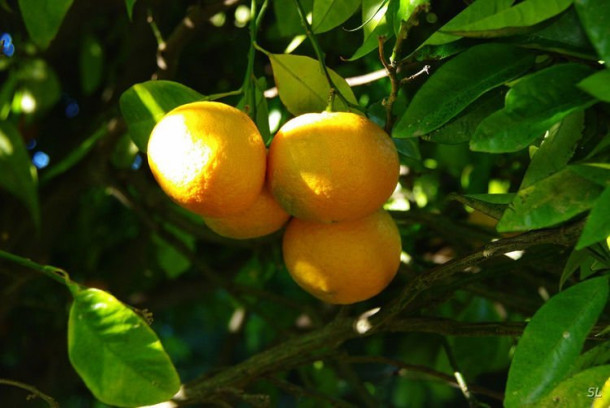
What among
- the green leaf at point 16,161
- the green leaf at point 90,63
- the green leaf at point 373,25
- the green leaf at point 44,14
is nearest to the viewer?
the green leaf at point 373,25

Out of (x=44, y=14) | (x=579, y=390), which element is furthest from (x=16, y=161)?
(x=579, y=390)

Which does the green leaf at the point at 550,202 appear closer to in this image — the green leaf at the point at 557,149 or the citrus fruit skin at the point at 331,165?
the green leaf at the point at 557,149

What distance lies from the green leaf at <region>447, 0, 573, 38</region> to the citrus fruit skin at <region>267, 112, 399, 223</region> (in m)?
0.15

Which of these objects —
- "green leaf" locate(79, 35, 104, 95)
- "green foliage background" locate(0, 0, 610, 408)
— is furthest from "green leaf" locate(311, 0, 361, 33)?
"green leaf" locate(79, 35, 104, 95)

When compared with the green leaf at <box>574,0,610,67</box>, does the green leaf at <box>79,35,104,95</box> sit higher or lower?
lower

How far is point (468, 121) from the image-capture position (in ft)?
2.43

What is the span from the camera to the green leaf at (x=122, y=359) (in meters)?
0.69

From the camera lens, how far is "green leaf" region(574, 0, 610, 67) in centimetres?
57

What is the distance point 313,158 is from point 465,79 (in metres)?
0.14

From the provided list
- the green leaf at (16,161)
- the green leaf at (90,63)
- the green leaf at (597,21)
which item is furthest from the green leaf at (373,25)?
the green leaf at (90,63)

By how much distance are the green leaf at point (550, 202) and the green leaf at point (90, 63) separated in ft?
3.83

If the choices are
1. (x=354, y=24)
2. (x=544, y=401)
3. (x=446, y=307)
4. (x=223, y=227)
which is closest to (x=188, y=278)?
(x=446, y=307)

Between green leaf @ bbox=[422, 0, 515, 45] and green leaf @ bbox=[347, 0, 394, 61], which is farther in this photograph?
green leaf @ bbox=[347, 0, 394, 61]

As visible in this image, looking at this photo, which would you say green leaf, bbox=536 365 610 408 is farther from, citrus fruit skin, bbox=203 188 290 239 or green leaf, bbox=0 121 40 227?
green leaf, bbox=0 121 40 227
